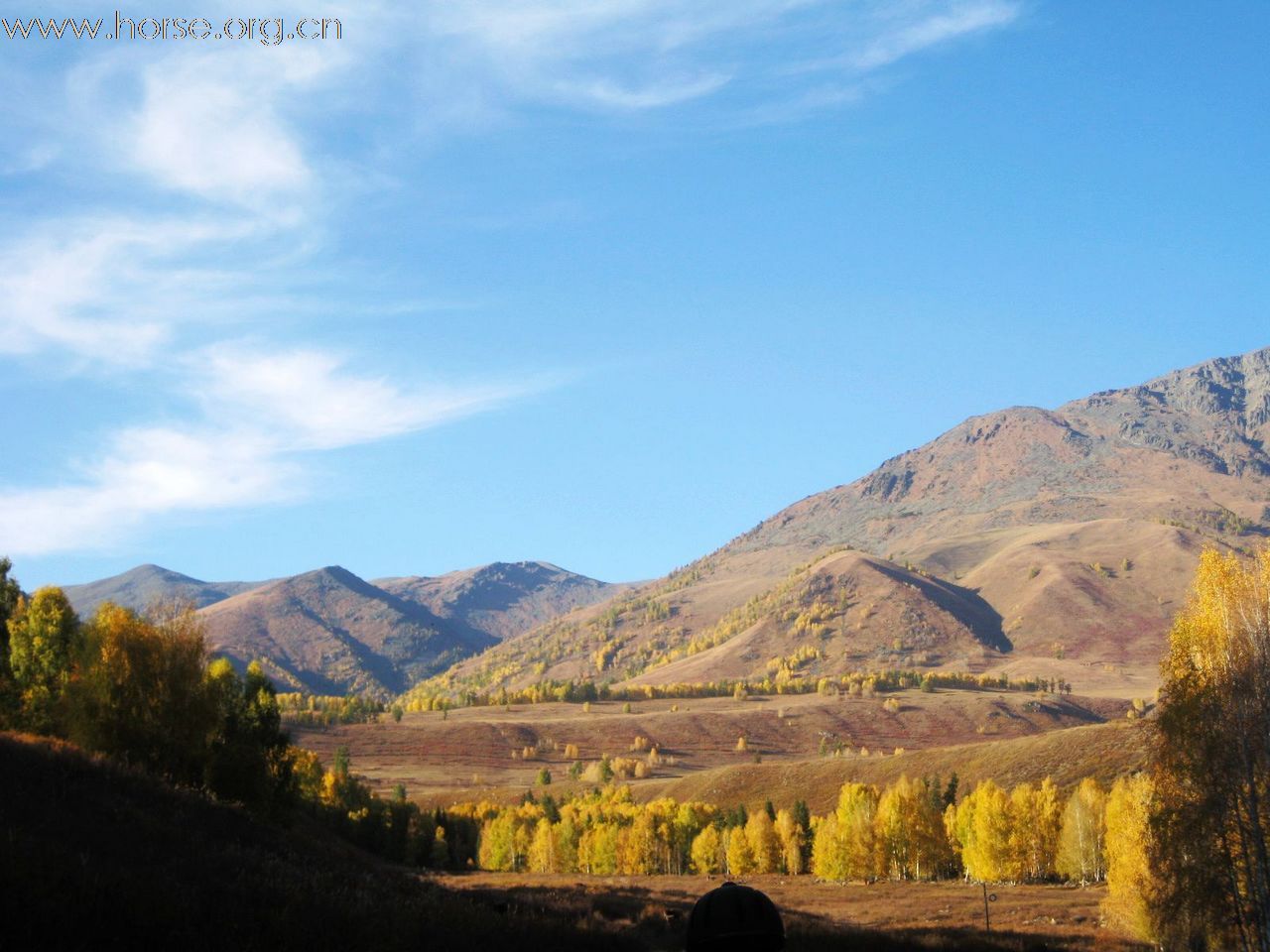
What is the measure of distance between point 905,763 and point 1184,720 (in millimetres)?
164102

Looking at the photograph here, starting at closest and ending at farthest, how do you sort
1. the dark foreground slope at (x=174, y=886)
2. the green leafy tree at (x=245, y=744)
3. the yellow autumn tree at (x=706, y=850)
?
the dark foreground slope at (x=174, y=886) < the green leafy tree at (x=245, y=744) < the yellow autumn tree at (x=706, y=850)

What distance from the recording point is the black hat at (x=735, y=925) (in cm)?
1256

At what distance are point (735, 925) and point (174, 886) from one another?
15533 mm

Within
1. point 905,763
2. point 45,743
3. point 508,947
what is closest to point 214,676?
point 45,743

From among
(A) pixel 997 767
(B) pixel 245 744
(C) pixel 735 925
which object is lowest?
(A) pixel 997 767

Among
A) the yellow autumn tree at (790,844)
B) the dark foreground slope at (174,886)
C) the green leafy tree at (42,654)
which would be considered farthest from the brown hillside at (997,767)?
the dark foreground slope at (174,886)

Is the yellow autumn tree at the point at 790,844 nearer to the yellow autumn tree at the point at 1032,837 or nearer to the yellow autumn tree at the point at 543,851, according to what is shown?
the yellow autumn tree at the point at 1032,837

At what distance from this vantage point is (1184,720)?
38.3 meters

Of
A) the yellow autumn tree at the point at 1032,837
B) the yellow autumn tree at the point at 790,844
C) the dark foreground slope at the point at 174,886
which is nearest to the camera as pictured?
the dark foreground slope at the point at 174,886

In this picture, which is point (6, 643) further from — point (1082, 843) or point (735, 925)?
point (1082, 843)

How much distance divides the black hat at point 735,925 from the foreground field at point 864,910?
2197 cm

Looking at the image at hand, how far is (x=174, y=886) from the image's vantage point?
74.1 feet

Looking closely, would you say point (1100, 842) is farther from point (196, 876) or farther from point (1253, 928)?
point (196, 876)

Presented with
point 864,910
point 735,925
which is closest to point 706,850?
point 864,910
